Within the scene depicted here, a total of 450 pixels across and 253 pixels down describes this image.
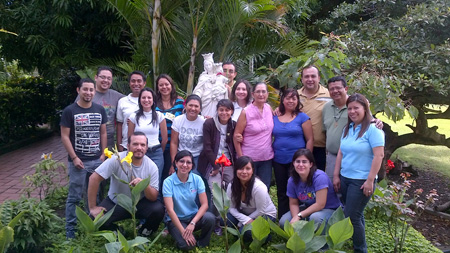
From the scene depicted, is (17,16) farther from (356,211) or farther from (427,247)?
(427,247)

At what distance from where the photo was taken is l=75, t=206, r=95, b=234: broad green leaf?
9.62ft

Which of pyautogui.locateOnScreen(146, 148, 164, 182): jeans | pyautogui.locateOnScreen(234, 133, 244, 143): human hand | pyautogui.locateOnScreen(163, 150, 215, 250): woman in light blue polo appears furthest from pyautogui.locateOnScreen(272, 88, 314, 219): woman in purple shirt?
pyautogui.locateOnScreen(146, 148, 164, 182): jeans

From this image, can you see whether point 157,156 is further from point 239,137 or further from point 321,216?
point 321,216

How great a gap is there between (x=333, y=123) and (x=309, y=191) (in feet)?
2.13

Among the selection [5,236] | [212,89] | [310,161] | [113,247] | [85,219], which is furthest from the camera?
[212,89]

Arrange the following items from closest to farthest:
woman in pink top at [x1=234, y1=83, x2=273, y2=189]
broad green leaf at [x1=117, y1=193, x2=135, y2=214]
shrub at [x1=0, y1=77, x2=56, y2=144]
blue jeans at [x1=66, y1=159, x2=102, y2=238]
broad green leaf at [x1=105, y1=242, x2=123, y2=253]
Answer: broad green leaf at [x1=105, y1=242, x2=123, y2=253], broad green leaf at [x1=117, y1=193, x2=135, y2=214], blue jeans at [x1=66, y1=159, x2=102, y2=238], woman in pink top at [x1=234, y1=83, x2=273, y2=189], shrub at [x1=0, y1=77, x2=56, y2=144]

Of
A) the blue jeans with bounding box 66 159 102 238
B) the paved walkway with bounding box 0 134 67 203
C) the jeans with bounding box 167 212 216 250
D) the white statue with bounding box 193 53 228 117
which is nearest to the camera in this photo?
the jeans with bounding box 167 212 216 250

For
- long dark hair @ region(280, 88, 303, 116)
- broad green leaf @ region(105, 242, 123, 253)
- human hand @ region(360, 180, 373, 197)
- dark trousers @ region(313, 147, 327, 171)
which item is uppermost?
long dark hair @ region(280, 88, 303, 116)

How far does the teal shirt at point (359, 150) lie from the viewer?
3.07 metres

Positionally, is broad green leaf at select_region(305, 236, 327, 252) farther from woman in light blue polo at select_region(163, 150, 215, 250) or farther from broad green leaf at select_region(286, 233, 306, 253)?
woman in light blue polo at select_region(163, 150, 215, 250)

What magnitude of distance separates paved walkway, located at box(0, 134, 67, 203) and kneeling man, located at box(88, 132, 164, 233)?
6.76 ft

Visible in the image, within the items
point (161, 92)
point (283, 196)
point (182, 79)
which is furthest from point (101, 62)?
point (283, 196)

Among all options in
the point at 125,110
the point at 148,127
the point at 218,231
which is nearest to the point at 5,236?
the point at 148,127

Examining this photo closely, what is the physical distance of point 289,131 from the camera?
3.69 m
